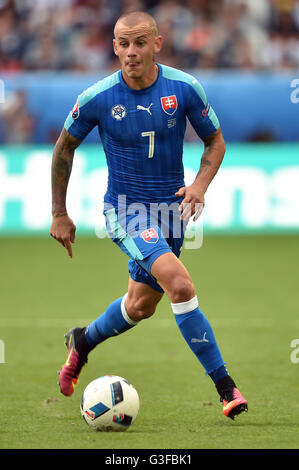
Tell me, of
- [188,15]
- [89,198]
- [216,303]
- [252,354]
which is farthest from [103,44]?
[252,354]

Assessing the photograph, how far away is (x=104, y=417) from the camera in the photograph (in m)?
5.10

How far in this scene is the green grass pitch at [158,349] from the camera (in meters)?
5.00

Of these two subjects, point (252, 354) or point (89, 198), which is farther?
point (89, 198)

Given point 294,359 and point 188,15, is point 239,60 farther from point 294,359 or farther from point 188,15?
point 294,359

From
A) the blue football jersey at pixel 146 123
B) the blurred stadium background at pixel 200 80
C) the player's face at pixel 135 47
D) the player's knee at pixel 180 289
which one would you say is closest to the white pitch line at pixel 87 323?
the blue football jersey at pixel 146 123

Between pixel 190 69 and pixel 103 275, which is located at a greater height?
pixel 190 69

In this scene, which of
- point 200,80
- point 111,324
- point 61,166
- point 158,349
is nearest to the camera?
point 61,166

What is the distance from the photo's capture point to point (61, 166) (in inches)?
225

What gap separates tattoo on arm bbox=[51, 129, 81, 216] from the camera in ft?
18.7

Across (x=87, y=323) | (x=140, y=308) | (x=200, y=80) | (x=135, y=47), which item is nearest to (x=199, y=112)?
(x=135, y=47)

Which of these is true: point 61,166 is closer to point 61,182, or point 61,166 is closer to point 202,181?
point 61,182

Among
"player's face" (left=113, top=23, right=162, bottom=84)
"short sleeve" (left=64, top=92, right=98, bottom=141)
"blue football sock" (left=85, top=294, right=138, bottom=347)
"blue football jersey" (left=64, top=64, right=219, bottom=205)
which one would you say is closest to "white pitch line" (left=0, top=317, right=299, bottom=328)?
"blue football sock" (left=85, top=294, right=138, bottom=347)

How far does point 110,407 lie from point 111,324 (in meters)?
0.92

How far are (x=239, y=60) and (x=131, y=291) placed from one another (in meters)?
11.2
